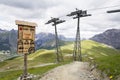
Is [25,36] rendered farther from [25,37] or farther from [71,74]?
[71,74]

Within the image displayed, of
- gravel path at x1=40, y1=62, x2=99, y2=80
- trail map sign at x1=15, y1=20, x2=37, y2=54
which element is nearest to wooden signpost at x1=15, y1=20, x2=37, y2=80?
trail map sign at x1=15, y1=20, x2=37, y2=54

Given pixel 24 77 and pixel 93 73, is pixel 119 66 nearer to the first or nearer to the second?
pixel 93 73

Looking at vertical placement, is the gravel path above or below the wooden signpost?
below

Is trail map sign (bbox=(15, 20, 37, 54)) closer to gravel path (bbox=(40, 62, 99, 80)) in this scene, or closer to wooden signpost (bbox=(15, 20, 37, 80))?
wooden signpost (bbox=(15, 20, 37, 80))

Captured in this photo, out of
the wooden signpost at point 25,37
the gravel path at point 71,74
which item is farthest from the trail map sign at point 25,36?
the gravel path at point 71,74

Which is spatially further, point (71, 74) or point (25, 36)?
point (71, 74)

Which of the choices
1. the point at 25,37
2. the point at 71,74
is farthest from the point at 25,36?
the point at 71,74

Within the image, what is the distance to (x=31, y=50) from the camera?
Result: 113 feet

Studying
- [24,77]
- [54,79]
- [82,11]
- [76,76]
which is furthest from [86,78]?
[82,11]

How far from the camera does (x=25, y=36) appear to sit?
1342 inches

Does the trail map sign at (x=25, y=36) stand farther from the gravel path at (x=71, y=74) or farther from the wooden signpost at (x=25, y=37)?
the gravel path at (x=71, y=74)

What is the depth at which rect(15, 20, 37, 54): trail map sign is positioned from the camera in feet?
110

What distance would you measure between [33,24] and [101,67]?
12.2m

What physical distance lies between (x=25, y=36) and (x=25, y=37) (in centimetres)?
13
